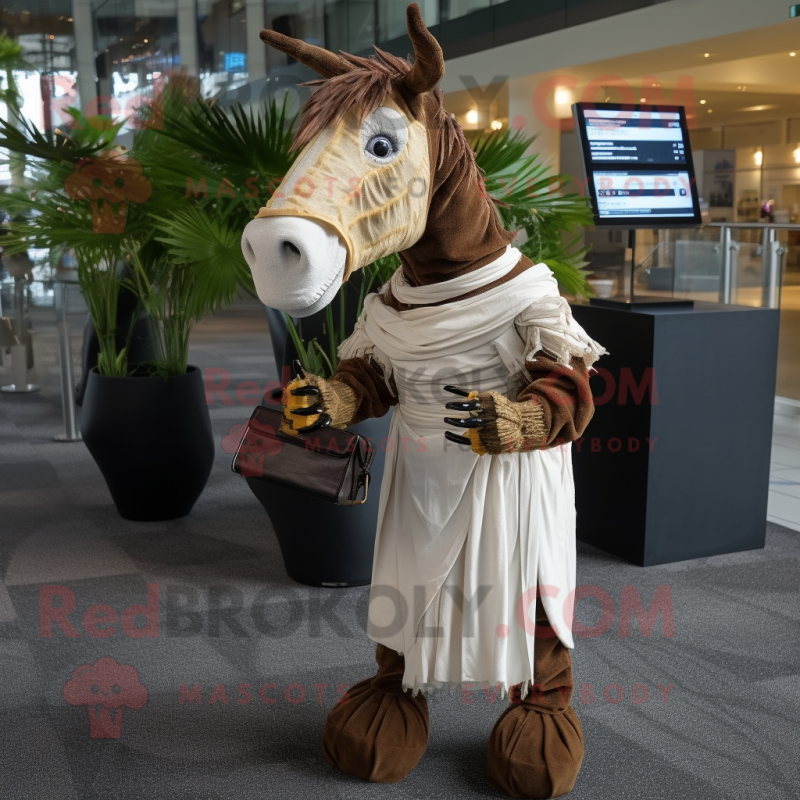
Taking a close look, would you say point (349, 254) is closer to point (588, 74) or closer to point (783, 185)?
point (588, 74)

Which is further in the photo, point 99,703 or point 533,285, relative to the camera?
point 99,703

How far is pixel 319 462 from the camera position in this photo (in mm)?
1773

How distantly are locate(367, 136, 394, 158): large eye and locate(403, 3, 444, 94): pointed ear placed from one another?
0.09 metres

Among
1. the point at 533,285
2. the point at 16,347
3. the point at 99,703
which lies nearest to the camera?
the point at 533,285

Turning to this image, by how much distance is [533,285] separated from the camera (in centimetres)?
165

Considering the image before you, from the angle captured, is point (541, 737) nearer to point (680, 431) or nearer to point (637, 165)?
point (680, 431)

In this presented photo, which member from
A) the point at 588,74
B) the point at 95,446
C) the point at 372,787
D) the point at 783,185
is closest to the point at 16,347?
the point at 95,446

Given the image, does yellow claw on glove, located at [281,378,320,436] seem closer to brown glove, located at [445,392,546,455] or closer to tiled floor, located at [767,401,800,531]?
brown glove, located at [445,392,546,455]

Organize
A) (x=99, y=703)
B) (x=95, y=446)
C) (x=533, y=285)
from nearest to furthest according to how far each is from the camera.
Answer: (x=533, y=285), (x=99, y=703), (x=95, y=446)

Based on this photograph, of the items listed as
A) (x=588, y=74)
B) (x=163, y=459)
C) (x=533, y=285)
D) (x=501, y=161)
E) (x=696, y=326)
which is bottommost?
(x=163, y=459)

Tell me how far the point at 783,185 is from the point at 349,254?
14992 millimetres

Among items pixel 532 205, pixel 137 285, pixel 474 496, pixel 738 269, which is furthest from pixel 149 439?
pixel 738 269

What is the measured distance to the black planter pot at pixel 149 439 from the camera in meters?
3.46

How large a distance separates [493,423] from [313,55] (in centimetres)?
66
